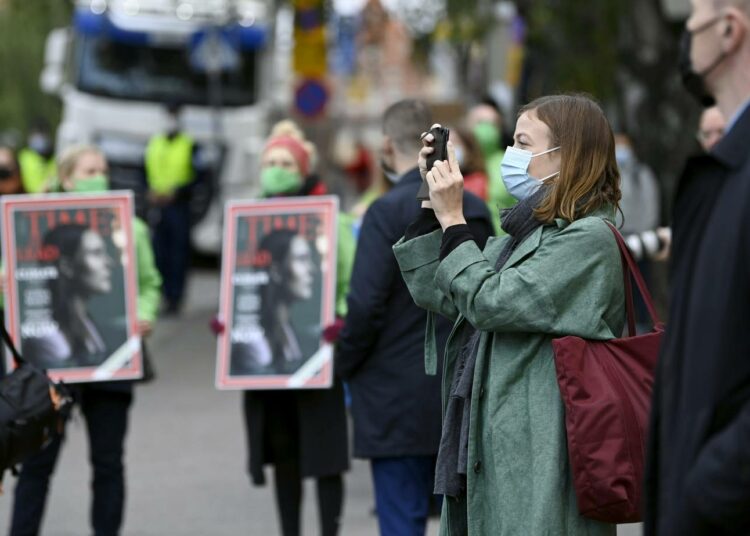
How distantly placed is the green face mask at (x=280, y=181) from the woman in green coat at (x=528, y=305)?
109 inches

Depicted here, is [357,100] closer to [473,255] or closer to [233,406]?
[233,406]

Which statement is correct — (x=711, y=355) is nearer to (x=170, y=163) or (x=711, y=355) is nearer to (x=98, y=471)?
(x=98, y=471)

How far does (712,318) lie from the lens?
2.71 m

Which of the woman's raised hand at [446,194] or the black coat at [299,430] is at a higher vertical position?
the woman's raised hand at [446,194]

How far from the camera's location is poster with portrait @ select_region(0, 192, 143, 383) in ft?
22.4

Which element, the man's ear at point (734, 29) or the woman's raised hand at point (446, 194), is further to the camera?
the woman's raised hand at point (446, 194)

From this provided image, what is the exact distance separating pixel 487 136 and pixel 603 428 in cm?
711

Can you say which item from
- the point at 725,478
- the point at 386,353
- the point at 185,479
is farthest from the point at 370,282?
the point at 185,479

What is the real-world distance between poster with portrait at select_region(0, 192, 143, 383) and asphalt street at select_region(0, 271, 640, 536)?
39 cm

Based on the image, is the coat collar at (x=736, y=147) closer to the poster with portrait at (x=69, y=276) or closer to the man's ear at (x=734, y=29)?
the man's ear at (x=734, y=29)

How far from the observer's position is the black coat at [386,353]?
5621 mm

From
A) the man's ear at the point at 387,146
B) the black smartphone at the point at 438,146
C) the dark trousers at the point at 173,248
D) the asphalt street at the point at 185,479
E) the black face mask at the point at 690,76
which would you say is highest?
the black face mask at the point at 690,76

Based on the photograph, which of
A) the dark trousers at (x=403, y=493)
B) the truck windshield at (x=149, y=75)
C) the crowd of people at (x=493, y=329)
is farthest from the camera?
the truck windshield at (x=149, y=75)

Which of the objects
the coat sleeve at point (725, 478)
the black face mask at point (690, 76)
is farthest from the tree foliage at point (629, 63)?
the coat sleeve at point (725, 478)
